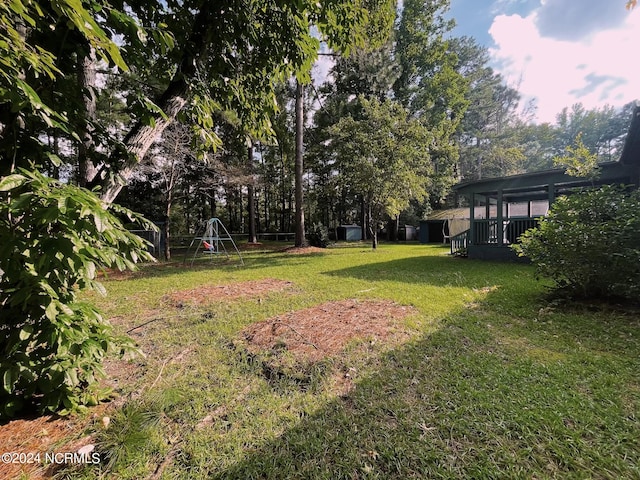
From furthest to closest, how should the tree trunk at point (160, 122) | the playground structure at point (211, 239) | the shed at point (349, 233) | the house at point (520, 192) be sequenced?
the shed at point (349, 233) < the playground structure at point (211, 239) < the house at point (520, 192) < the tree trunk at point (160, 122)

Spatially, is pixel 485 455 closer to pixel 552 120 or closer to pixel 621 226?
pixel 621 226

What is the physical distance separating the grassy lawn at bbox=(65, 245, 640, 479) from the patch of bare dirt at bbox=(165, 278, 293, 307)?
1.21 meters

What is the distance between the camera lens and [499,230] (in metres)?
9.49

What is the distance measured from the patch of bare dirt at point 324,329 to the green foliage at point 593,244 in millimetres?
2533

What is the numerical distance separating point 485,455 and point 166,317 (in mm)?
4208

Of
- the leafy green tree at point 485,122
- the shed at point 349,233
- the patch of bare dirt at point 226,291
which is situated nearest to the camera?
the patch of bare dirt at point 226,291

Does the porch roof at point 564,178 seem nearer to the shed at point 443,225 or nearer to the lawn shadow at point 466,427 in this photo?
the lawn shadow at point 466,427

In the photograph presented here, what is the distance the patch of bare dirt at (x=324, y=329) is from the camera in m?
3.05

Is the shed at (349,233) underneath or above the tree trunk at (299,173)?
underneath

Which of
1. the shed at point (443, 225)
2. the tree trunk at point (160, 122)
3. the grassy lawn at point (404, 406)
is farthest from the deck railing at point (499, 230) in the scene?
the tree trunk at point (160, 122)

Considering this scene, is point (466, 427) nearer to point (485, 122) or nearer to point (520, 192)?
point (520, 192)

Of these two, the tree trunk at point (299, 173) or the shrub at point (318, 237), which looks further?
the shrub at point (318, 237)

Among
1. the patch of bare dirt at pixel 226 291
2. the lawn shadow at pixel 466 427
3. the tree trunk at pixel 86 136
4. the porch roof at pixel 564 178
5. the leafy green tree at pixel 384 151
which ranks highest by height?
the leafy green tree at pixel 384 151

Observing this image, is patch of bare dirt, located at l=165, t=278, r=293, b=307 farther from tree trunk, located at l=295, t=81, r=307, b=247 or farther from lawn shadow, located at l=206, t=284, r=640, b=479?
tree trunk, located at l=295, t=81, r=307, b=247
